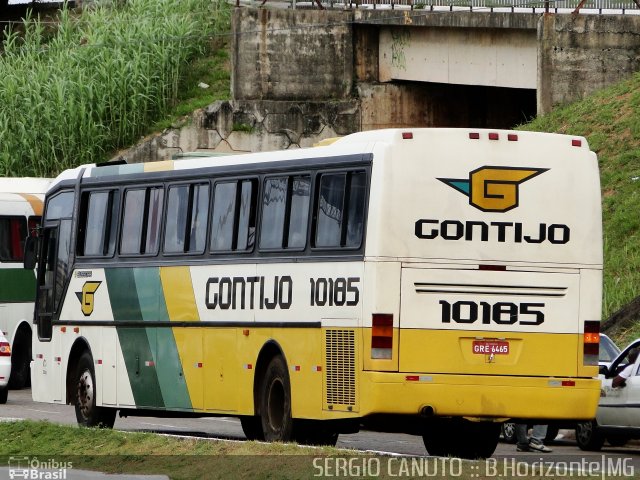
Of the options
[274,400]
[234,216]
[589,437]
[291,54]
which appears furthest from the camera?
[291,54]

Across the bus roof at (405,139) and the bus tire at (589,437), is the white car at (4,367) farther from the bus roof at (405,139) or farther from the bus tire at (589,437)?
the bus tire at (589,437)

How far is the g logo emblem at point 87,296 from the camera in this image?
72.2 feet

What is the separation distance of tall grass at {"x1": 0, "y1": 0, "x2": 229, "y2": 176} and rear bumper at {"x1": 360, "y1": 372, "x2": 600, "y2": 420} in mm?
29850

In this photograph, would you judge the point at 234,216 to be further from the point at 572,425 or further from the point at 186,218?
the point at 572,425

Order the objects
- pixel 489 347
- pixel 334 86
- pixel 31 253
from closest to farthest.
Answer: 1. pixel 489 347
2. pixel 31 253
3. pixel 334 86

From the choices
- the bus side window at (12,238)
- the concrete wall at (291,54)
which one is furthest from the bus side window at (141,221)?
the concrete wall at (291,54)

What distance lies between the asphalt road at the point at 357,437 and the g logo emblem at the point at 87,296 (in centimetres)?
158

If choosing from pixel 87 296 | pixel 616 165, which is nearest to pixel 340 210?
pixel 87 296

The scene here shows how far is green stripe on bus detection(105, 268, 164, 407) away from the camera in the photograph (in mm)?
20750

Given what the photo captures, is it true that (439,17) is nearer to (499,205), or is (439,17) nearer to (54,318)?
(54,318)

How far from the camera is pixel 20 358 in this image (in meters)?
33.0

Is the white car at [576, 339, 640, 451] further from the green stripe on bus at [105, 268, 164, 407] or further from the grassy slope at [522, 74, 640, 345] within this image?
the grassy slope at [522, 74, 640, 345]

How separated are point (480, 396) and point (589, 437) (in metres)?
5.37

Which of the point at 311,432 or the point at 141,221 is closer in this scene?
the point at 311,432
